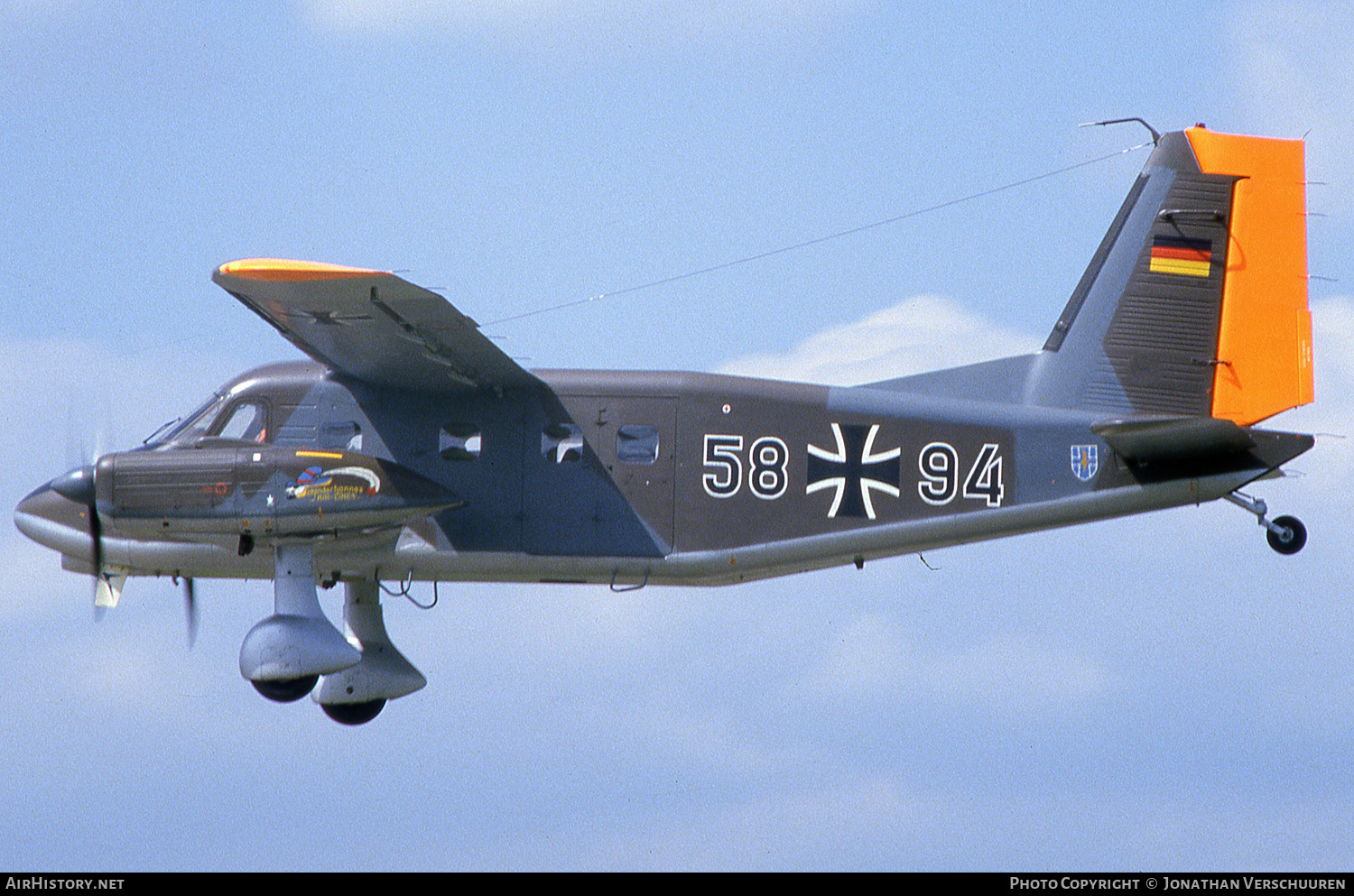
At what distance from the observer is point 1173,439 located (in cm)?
1969

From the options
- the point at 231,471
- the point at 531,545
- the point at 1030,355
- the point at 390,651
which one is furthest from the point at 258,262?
the point at 1030,355

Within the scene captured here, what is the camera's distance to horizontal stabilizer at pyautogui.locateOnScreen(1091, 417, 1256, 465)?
19547mm

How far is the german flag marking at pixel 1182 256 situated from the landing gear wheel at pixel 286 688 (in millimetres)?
10961

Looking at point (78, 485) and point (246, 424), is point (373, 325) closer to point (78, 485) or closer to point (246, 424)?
point (246, 424)

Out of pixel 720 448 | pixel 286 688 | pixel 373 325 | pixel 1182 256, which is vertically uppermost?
pixel 1182 256

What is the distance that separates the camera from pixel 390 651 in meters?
23.0

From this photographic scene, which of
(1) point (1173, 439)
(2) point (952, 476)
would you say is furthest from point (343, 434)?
(1) point (1173, 439)

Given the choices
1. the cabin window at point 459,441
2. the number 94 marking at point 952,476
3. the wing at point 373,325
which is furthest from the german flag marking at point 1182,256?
the cabin window at point 459,441

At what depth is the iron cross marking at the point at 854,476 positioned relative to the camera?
67.0 ft

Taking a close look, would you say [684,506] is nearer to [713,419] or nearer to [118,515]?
[713,419]

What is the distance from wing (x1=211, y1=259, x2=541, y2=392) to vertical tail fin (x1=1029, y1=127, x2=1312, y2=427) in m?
6.46

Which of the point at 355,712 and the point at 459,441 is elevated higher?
the point at 459,441

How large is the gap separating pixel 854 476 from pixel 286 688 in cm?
691

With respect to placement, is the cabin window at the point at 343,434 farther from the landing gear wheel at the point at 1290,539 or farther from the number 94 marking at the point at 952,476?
the landing gear wheel at the point at 1290,539
